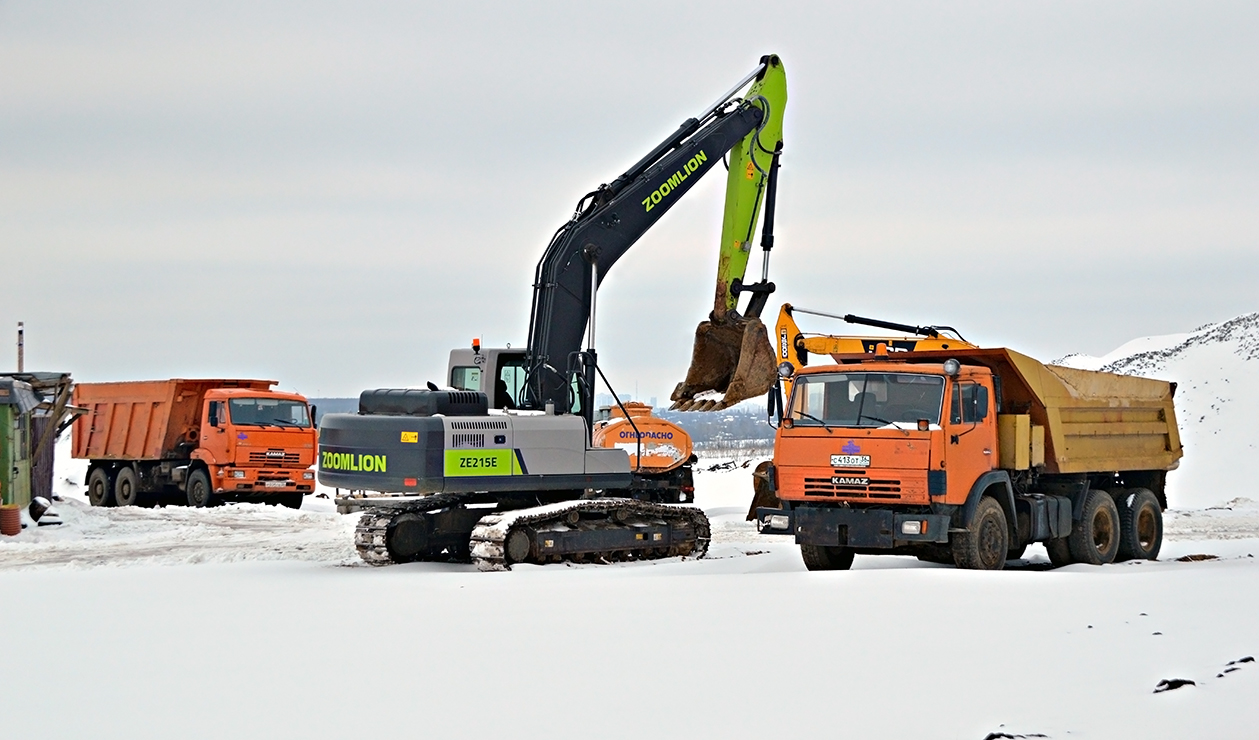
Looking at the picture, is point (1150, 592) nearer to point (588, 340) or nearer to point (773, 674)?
point (773, 674)

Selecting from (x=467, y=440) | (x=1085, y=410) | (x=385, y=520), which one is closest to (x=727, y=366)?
(x=1085, y=410)

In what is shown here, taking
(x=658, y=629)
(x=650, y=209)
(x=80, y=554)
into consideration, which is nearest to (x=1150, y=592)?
(x=658, y=629)

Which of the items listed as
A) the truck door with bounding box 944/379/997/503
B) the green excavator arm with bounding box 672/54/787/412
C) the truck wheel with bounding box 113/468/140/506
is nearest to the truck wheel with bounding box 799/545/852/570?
the truck door with bounding box 944/379/997/503

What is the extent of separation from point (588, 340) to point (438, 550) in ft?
10.9

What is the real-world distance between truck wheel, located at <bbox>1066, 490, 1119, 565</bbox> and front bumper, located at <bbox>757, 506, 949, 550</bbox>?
363cm

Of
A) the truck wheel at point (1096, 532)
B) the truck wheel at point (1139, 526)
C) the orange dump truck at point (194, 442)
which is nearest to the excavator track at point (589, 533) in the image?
the truck wheel at point (1096, 532)

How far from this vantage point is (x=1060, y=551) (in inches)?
703

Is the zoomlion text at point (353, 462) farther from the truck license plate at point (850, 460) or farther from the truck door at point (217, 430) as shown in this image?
the truck door at point (217, 430)

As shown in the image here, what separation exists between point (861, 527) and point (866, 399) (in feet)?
4.65

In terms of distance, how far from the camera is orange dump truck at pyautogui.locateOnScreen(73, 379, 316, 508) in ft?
96.2

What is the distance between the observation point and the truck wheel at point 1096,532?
17703mm

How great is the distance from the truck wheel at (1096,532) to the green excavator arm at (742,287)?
23.3ft

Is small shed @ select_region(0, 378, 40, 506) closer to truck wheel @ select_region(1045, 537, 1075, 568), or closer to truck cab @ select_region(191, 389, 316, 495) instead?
truck cab @ select_region(191, 389, 316, 495)

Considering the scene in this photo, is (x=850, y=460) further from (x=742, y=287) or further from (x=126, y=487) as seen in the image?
(x=126, y=487)
